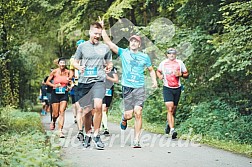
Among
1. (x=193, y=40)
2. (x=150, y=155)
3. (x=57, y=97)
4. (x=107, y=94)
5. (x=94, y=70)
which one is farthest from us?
(x=193, y=40)

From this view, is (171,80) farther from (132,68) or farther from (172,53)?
(132,68)

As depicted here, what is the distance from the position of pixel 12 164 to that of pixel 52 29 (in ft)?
84.0

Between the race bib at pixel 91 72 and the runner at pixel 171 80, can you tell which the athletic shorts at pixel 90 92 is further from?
the runner at pixel 171 80

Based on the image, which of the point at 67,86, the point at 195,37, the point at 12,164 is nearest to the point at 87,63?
the point at 67,86

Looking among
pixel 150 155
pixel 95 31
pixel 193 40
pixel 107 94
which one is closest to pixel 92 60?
pixel 95 31

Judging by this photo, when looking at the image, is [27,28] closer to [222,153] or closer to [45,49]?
[45,49]

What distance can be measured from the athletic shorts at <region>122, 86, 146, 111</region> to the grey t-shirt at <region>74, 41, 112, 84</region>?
26.6 inches

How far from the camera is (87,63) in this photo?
898 centimetres

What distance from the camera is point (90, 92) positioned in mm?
9086

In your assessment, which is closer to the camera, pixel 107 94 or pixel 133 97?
pixel 133 97

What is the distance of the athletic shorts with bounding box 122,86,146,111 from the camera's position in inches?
367

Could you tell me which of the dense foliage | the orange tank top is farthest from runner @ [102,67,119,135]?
the dense foliage

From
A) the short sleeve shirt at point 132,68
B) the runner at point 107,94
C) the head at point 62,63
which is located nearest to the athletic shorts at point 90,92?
the short sleeve shirt at point 132,68

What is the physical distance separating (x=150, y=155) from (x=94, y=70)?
1964mm
